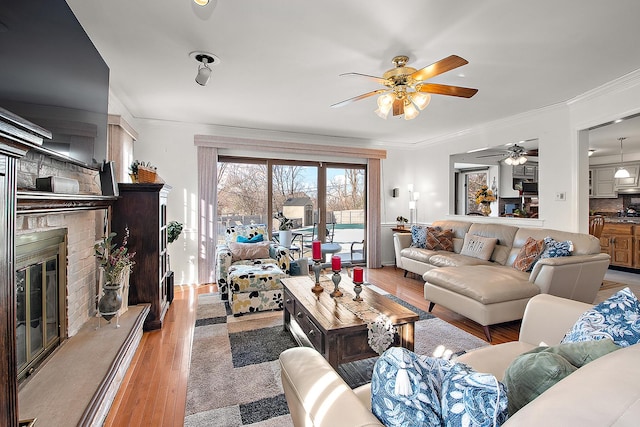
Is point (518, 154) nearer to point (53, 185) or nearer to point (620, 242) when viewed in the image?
point (620, 242)

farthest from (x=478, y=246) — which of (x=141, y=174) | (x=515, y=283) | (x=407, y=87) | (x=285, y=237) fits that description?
(x=141, y=174)

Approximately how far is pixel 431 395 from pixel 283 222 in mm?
4305

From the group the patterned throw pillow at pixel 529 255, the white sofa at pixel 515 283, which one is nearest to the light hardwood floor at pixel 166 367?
the white sofa at pixel 515 283

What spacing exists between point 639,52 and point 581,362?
2942 mm

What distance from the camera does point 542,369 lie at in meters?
0.85

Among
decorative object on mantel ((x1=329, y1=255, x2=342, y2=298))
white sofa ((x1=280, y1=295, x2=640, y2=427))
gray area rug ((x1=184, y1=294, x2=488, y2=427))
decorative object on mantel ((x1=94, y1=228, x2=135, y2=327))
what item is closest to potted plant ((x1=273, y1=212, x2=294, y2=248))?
gray area rug ((x1=184, y1=294, x2=488, y2=427))

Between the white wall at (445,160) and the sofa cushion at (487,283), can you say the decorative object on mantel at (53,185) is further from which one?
the sofa cushion at (487,283)

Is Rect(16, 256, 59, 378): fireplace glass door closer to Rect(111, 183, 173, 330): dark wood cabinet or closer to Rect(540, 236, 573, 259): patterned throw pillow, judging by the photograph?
Rect(111, 183, 173, 330): dark wood cabinet

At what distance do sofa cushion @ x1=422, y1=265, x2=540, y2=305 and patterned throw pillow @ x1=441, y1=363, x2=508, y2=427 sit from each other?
2234 millimetres

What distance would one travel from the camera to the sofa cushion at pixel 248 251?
4.05 m

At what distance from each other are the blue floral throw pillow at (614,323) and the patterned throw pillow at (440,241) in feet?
11.5

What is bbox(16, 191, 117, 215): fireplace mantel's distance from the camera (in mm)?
1307

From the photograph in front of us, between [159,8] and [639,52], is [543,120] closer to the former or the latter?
[639,52]

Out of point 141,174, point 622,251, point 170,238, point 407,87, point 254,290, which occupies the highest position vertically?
point 407,87
